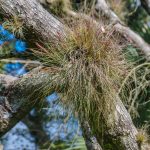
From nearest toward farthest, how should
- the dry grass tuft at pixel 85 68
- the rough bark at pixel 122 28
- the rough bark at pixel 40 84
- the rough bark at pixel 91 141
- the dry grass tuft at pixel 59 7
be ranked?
the dry grass tuft at pixel 85 68 < the rough bark at pixel 40 84 < the rough bark at pixel 91 141 < the dry grass tuft at pixel 59 7 < the rough bark at pixel 122 28

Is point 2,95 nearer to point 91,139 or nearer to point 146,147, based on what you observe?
point 91,139

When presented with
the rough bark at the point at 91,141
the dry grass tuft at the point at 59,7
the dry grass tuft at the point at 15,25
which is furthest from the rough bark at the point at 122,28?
the dry grass tuft at the point at 15,25

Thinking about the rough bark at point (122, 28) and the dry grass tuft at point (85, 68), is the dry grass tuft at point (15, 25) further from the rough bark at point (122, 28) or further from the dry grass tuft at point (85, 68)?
the rough bark at point (122, 28)

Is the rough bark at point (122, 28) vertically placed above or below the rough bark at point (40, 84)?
above

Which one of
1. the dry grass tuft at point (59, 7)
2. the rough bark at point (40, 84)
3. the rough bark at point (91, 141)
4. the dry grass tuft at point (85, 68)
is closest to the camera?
the dry grass tuft at point (85, 68)

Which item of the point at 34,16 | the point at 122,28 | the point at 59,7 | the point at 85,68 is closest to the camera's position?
the point at 85,68

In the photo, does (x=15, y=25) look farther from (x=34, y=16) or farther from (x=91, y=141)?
(x=91, y=141)

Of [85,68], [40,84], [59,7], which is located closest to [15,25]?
[40,84]

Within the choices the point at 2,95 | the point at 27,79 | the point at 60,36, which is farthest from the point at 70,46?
the point at 2,95

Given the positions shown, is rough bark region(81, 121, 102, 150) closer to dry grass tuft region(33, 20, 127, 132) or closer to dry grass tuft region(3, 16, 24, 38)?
dry grass tuft region(33, 20, 127, 132)

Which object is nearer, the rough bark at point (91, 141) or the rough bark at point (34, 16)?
the rough bark at point (34, 16)
